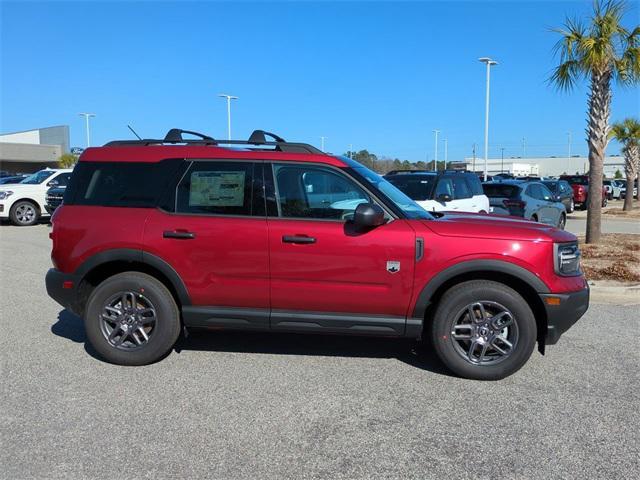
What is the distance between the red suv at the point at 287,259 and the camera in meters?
4.45

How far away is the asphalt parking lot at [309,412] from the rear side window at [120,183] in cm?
146

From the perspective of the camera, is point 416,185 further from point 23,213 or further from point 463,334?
point 23,213

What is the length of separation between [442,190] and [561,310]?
5908 millimetres

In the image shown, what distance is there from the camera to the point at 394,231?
176 inches

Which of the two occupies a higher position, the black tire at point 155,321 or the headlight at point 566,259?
the headlight at point 566,259

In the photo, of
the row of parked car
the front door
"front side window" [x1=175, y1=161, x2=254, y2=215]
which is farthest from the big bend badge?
the row of parked car

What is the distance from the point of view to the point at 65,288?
16.1 feet

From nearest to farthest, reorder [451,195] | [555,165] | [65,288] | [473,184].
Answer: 1. [65,288]
2. [451,195]
3. [473,184]
4. [555,165]

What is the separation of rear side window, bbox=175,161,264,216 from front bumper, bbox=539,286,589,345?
2602 mm

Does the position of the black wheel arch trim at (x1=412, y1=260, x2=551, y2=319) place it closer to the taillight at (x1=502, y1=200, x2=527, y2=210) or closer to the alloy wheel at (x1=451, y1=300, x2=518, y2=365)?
the alloy wheel at (x1=451, y1=300, x2=518, y2=365)

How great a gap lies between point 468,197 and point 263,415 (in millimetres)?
7960

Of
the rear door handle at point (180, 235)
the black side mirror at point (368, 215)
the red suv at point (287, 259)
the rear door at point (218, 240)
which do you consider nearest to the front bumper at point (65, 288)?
the red suv at point (287, 259)

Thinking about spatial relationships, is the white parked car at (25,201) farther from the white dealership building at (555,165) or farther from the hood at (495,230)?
the white dealership building at (555,165)

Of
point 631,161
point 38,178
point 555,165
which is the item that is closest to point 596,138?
point 38,178
